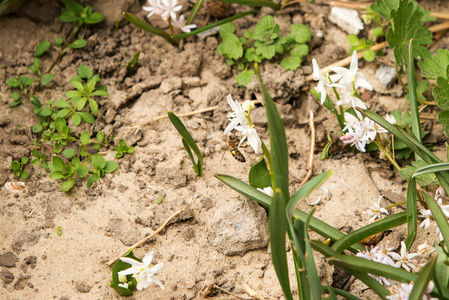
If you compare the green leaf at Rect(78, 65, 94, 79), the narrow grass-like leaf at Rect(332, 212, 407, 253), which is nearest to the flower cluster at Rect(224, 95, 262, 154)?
the narrow grass-like leaf at Rect(332, 212, 407, 253)

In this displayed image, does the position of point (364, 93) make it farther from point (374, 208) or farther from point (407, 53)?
point (374, 208)

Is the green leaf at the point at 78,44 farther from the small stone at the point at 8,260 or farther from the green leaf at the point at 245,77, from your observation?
the small stone at the point at 8,260

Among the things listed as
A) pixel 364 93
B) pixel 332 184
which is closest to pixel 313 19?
pixel 364 93

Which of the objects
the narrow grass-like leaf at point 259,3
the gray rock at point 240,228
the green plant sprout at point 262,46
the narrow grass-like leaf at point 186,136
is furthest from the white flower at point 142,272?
the narrow grass-like leaf at point 259,3

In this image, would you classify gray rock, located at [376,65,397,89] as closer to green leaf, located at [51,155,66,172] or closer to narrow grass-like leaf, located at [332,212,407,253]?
narrow grass-like leaf, located at [332,212,407,253]

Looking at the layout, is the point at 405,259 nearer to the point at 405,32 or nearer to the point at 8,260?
the point at 405,32

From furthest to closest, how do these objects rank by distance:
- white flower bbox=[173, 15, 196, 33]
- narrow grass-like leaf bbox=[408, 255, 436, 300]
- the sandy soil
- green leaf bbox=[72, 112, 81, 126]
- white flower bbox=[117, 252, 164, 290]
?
white flower bbox=[173, 15, 196, 33]
green leaf bbox=[72, 112, 81, 126]
the sandy soil
white flower bbox=[117, 252, 164, 290]
narrow grass-like leaf bbox=[408, 255, 436, 300]

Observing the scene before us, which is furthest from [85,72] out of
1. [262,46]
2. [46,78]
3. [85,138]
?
[262,46]
